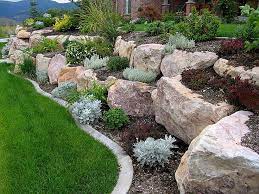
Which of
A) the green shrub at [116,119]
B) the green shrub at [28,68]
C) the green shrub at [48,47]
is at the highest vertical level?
the green shrub at [116,119]

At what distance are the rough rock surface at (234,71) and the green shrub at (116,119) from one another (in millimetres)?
1917

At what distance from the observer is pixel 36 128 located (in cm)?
716

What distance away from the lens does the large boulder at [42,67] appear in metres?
11.7

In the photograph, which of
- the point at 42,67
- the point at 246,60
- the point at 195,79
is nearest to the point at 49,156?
the point at 195,79

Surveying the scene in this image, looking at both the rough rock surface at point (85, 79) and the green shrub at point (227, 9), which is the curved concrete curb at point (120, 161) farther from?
the green shrub at point (227, 9)

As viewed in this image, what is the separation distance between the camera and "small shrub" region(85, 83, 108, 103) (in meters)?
8.13

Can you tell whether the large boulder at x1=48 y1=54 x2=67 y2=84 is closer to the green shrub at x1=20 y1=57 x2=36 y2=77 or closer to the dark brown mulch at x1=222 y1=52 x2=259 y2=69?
the green shrub at x1=20 y1=57 x2=36 y2=77

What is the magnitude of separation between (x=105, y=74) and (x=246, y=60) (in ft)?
12.4

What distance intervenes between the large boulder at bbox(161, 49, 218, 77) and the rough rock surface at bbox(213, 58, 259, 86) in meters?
0.29

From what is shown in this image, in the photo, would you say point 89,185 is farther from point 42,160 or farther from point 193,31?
point 193,31

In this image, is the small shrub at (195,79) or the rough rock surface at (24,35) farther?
the rough rock surface at (24,35)

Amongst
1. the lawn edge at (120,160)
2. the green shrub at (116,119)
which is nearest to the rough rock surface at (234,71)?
the green shrub at (116,119)

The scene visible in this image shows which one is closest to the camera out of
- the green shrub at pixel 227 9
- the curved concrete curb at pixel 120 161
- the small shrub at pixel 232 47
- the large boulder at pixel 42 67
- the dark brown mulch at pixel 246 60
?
the curved concrete curb at pixel 120 161

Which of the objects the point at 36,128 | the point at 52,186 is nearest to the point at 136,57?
the point at 36,128
